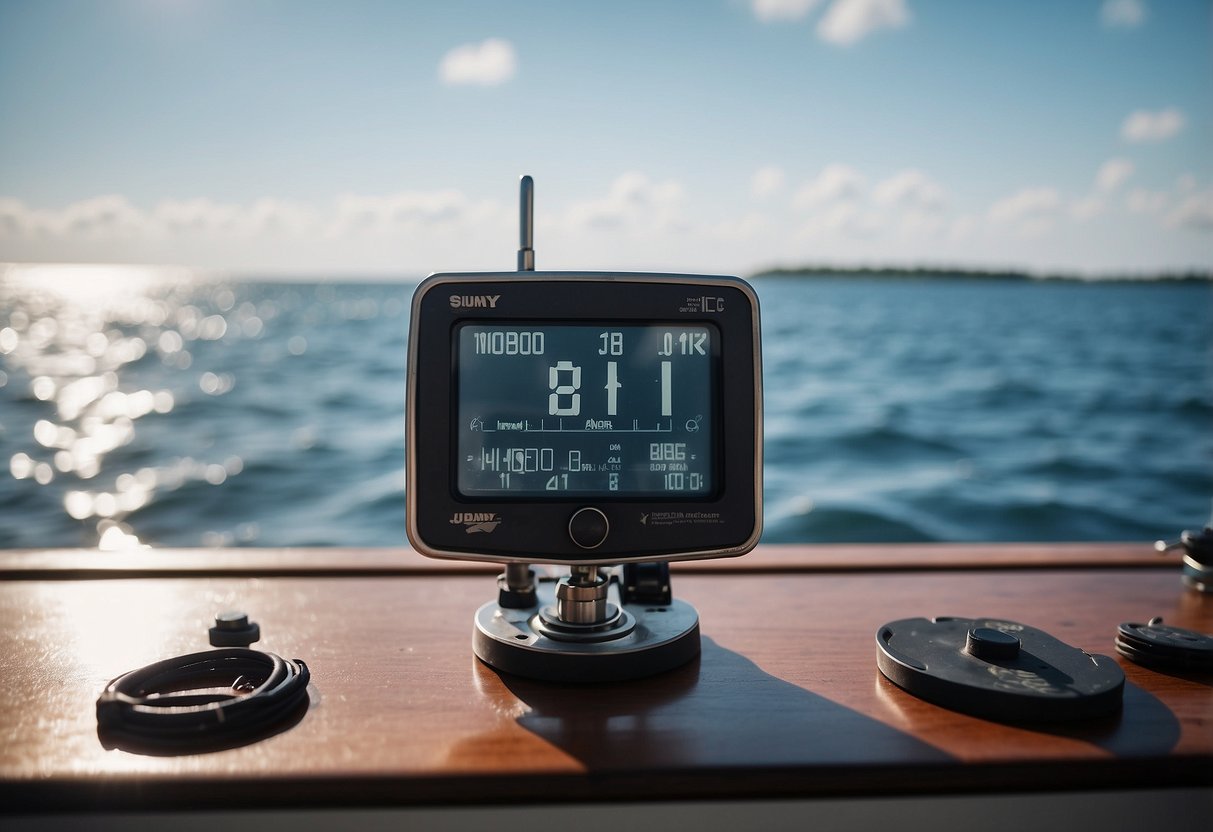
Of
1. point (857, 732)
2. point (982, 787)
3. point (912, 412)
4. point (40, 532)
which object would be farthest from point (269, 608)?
point (912, 412)

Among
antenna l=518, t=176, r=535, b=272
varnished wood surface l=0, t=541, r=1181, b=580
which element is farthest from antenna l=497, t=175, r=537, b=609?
varnished wood surface l=0, t=541, r=1181, b=580

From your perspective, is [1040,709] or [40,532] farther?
[40,532]

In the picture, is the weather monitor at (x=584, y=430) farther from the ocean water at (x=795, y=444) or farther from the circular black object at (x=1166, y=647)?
the ocean water at (x=795, y=444)

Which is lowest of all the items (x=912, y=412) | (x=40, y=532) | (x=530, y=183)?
(x=40, y=532)

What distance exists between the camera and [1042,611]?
3.85ft

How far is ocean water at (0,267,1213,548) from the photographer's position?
539cm

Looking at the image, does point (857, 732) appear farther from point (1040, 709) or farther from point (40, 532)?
point (40, 532)

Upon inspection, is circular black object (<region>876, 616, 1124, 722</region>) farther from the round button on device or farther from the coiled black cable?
the coiled black cable

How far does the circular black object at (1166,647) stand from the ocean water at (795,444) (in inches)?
153

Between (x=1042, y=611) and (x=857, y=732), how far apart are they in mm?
485

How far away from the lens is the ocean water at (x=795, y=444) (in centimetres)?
539

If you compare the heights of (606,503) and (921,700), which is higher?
(606,503)

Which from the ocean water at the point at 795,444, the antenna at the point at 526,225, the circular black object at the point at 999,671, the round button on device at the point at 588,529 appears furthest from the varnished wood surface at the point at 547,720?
the ocean water at the point at 795,444

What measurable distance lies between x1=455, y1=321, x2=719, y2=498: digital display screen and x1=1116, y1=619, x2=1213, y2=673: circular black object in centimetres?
50
